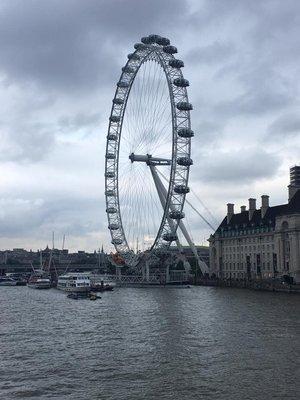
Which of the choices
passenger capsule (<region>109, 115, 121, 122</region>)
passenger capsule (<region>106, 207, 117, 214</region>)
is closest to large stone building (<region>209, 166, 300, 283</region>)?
passenger capsule (<region>106, 207, 117, 214</region>)

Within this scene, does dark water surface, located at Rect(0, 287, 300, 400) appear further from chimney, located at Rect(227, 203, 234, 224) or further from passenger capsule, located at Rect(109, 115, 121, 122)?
chimney, located at Rect(227, 203, 234, 224)

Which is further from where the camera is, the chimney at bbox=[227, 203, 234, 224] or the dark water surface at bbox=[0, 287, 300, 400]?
the chimney at bbox=[227, 203, 234, 224]

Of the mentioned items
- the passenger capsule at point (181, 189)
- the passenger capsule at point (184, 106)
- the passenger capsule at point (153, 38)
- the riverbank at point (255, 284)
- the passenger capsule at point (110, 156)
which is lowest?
the riverbank at point (255, 284)

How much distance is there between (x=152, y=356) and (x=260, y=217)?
6349 cm

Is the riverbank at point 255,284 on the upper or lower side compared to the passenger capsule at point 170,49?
lower

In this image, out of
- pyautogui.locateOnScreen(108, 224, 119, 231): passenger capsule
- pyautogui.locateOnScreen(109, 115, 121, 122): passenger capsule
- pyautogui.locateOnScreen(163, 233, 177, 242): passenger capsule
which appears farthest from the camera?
pyautogui.locateOnScreen(108, 224, 119, 231): passenger capsule

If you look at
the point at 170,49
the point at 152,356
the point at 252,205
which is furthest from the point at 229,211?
the point at 152,356

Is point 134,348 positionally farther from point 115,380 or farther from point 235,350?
point 115,380

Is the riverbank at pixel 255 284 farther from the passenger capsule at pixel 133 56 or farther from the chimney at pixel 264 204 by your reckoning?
the passenger capsule at pixel 133 56

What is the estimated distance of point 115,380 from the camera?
17781mm

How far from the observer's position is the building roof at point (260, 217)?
7212 cm

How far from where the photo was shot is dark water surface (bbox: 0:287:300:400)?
16516 mm

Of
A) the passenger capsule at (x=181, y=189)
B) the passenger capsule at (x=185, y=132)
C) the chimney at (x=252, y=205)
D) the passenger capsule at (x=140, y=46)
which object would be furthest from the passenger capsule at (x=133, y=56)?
the chimney at (x=252, y=205)

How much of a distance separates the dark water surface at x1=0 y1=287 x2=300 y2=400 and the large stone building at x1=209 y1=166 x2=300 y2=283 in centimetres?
3598
